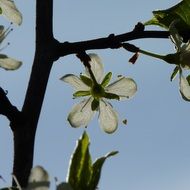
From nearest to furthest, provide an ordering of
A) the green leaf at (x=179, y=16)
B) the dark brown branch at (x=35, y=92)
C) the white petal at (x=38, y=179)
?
the white petal at (x=38, y=179) → the dark brown branch at (x=35, y=92) → the green leaf at (x=179, y=16)

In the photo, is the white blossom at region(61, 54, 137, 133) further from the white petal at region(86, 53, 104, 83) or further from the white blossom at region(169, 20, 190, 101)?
the white blossom at region(169, 20, 190, 101)

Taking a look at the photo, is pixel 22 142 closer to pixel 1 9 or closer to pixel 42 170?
pixel 42 170

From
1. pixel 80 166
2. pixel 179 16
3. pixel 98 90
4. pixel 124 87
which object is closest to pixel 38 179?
pixel 80 166

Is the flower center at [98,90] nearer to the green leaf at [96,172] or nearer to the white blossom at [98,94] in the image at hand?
the white blossom at [98,94]

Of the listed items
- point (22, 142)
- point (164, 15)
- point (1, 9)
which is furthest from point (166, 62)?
point (22, 142)

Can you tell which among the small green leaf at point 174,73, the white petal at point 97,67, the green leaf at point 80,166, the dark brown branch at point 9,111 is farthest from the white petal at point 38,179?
the white petal at point 97,67

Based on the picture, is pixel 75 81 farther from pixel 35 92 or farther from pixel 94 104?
pixel 35 92

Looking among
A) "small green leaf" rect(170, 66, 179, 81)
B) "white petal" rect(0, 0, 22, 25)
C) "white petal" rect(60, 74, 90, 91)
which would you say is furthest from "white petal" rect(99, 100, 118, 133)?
"white petal" rect(0, 0, 22, 25)
